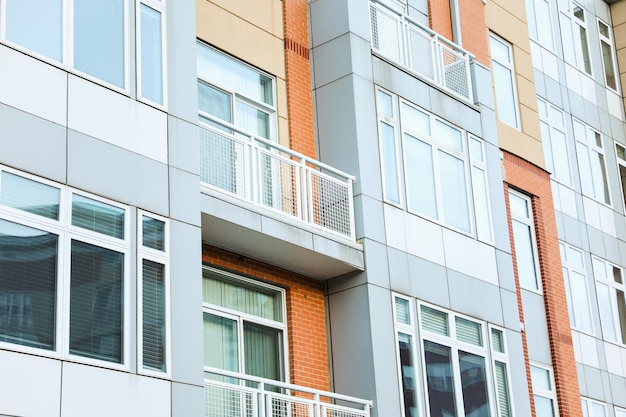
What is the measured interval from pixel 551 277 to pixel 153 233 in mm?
12291

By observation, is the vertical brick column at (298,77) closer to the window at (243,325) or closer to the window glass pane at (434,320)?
the window at (243,325)

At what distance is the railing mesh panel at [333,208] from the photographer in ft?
58.3

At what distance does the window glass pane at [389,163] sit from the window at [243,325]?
2.51m

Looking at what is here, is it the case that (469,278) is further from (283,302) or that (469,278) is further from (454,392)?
(283,302)

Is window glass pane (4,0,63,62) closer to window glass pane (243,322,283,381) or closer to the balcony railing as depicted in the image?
window glass pane (243,322,283,381)

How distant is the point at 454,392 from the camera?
18031 millimetres

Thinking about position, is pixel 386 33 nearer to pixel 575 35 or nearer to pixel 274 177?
pixel 274 177

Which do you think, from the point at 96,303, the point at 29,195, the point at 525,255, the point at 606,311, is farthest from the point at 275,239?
the point at 606,311

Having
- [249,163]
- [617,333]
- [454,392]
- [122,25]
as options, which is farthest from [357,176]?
[617,333]

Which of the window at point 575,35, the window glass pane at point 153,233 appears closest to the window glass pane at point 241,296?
the window glass pane at point 153,233

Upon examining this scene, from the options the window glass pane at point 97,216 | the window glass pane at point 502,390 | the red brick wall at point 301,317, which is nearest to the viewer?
the window glass pane at point 97,216

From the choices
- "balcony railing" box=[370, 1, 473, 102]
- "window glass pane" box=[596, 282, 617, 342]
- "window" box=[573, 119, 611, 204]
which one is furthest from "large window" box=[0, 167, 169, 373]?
"window" box=[573, 119, 611, 204]

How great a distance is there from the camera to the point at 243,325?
16734 mm

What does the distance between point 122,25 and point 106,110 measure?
49.8 inches
